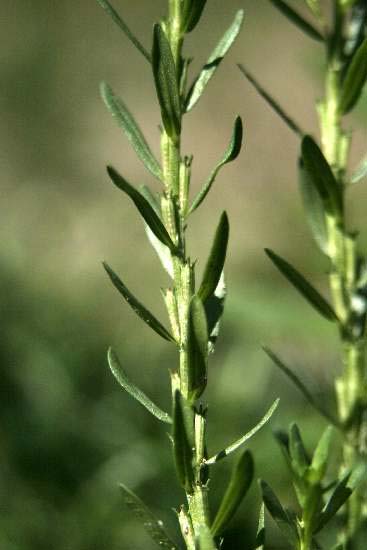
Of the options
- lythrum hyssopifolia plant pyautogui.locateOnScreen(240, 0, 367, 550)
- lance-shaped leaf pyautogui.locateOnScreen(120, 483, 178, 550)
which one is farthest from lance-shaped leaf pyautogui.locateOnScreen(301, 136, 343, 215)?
lance-shaped leaf pyautogui.locateOnScreen(120, 483, 178, 550)

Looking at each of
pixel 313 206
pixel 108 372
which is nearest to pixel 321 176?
pixel 313 206

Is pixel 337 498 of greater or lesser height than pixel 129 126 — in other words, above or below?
below

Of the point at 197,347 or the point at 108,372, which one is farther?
the point at 108,372

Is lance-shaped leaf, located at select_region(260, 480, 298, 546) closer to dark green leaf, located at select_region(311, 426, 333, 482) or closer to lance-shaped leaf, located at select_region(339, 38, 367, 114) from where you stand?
dark green leaf, located at select_region(311, 426, 333, 482)

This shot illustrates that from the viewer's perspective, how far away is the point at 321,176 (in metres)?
0.27

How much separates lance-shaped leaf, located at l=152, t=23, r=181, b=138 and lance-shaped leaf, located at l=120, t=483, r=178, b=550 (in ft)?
0.33

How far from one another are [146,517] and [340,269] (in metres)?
0.11

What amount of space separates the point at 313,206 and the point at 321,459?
0.08m

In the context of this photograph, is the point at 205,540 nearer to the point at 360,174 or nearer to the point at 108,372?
the point at 360,174

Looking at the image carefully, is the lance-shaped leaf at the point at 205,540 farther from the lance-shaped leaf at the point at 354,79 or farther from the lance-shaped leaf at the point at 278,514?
the lance-shaped leaf at the point at 354,79

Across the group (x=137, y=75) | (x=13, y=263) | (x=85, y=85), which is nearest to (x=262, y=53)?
(x=137, y=75)

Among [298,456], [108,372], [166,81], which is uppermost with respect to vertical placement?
[166,81]

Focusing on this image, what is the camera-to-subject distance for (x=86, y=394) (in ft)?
2.16

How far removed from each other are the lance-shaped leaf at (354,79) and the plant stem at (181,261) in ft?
0.17
